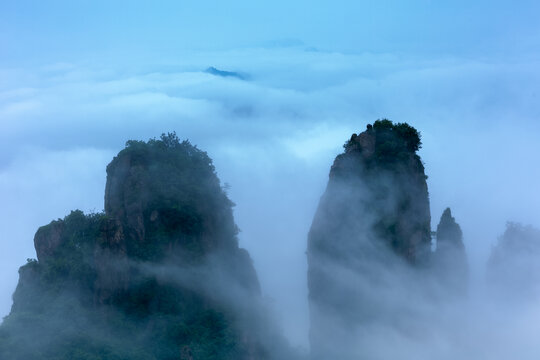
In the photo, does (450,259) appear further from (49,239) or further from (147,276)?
(49,239)

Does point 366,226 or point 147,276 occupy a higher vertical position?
point 366,226

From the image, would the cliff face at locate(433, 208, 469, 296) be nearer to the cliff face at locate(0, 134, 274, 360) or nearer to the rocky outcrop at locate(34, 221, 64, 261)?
the cliff face at locate(0, 134, 274, 360)

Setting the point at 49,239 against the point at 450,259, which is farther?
the point at 450,259

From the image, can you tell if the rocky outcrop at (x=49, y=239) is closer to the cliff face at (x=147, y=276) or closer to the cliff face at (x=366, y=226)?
the cliff face at (x=147, y=276)

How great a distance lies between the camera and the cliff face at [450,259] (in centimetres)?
2755

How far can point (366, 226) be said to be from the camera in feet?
87.1

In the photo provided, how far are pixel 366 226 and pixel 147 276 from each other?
377 inches

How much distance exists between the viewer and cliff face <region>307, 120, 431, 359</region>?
26.5 meters

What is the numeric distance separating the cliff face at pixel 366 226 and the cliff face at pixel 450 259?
0.91m

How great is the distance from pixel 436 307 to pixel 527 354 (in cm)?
416

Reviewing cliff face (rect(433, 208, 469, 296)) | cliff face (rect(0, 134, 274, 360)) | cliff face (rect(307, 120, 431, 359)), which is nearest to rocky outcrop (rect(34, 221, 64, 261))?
cliff face (rect(0, 134, 274, 360))

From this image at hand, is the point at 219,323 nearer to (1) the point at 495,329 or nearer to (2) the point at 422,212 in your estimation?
(2) the point at 422,212

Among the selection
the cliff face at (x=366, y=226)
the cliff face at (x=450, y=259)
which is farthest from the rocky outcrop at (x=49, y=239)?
the cliff face at (x=450, y=259)

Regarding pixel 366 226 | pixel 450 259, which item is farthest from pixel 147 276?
pixel 450 259
